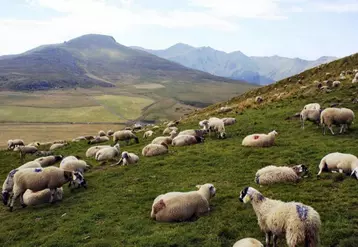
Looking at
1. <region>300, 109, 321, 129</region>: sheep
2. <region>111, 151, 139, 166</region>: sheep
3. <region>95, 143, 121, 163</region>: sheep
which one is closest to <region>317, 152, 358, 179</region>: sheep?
<region>300, 109, 321, 129</region>: sheep

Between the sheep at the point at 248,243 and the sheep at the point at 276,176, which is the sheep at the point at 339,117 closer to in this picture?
the sheep at the point at 276,176

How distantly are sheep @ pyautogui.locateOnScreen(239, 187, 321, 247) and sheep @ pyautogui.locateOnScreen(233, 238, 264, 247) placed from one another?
48 centimetres

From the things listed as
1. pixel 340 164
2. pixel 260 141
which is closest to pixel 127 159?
pixel 260 141

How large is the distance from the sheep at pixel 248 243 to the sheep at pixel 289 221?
48 cm

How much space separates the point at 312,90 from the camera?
37750mm

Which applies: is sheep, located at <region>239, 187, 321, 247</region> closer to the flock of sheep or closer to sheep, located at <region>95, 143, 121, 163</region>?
the flock of sheep

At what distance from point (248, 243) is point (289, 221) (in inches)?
53.9

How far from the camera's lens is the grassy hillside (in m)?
11.5

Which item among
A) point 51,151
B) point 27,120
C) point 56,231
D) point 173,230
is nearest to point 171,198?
point 173,230

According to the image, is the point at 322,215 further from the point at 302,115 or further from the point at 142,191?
the point at 302,115

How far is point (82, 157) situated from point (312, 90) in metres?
25.1

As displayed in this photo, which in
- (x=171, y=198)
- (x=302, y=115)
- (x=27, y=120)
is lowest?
(x=27, y=120)

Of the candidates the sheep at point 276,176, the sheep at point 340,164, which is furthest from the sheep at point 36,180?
the sheep at point 340,164

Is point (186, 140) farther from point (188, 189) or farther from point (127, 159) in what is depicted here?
point (188, 189)
